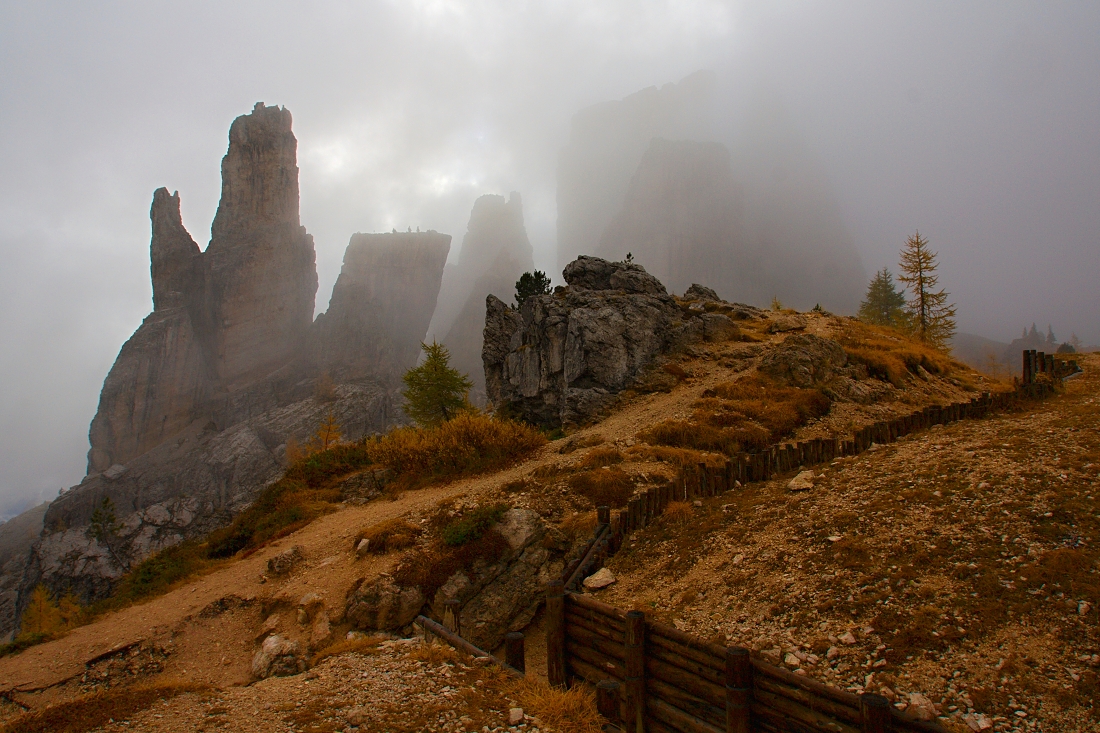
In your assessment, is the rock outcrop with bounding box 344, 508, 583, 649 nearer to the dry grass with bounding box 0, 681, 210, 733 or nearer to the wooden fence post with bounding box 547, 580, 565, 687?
the wooden fence post with bounding box 547, 580, 565, 687

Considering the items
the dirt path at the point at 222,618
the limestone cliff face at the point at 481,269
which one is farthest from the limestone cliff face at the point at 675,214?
the dirt path at the point at 222,618

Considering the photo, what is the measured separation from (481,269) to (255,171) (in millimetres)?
70470

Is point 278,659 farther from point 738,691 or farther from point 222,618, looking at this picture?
point 738,691

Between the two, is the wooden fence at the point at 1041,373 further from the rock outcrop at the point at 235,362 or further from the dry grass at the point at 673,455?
the rock outcrop at the point at 235,362

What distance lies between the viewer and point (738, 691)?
4941mm

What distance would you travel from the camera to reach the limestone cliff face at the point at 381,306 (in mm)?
99625

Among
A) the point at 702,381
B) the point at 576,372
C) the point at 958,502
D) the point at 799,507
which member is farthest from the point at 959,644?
the point at 576,372

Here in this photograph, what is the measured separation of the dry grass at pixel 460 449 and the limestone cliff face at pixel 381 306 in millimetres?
82016

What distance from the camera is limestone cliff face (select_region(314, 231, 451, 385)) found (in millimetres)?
99625

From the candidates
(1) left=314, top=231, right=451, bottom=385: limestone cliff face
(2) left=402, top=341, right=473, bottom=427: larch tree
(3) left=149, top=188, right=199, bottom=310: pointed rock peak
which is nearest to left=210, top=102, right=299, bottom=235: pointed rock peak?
(3) left=149, top=188, right=199, bottom=310: pointed rock peak

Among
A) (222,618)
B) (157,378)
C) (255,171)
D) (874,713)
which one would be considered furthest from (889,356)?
(255,171)

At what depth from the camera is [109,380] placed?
84.8 m

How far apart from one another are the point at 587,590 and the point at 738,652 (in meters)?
4.42

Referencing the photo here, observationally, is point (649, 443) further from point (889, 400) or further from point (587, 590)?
point (889, 400)
